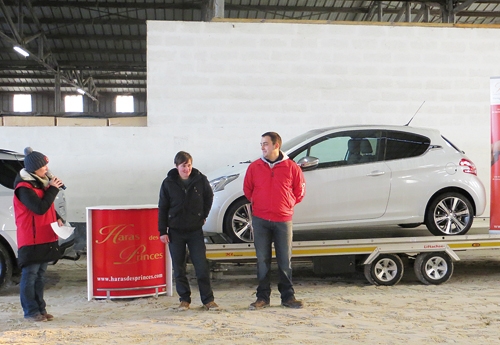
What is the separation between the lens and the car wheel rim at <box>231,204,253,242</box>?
668 centimetres

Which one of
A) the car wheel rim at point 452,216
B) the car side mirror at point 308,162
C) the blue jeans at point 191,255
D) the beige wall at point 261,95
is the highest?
the beige wall at point 261,95

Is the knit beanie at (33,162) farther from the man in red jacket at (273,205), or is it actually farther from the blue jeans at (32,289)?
the man in red jacket at (273,205)

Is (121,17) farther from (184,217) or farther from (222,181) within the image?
(184,217)

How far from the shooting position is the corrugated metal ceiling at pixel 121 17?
51.6 feet

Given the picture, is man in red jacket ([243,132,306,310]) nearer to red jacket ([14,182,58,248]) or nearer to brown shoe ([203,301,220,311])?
brown shoe ([203,301,220,311])

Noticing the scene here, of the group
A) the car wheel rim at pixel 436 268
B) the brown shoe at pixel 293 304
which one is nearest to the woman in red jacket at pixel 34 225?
the brown shoe at pixel 293 304

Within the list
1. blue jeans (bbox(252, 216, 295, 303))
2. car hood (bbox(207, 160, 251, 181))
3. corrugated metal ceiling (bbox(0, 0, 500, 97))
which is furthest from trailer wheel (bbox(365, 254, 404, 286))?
corrugated metal ceiling (bbox(0, 0, 500, 97))

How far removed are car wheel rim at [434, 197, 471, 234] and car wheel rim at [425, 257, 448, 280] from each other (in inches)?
14.1

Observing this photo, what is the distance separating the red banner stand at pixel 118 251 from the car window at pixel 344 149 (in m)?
1.95

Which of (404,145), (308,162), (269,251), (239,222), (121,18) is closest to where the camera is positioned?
(269,251)

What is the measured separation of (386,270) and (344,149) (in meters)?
1.52

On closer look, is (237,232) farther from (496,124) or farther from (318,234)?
(496,124)

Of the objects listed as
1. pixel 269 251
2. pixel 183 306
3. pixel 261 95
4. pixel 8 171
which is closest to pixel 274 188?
→ pixel 269 251

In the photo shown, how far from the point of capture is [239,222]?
672 centimetres
